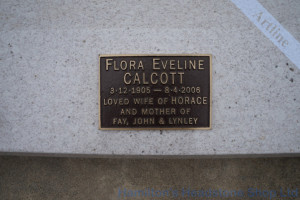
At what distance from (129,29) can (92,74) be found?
0.78 meters

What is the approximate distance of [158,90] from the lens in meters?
1.95

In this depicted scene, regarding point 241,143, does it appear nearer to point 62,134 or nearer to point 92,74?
point 92,74

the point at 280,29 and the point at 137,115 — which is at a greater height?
the point at 280,29

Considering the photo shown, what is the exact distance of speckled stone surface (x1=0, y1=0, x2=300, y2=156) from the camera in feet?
6.41

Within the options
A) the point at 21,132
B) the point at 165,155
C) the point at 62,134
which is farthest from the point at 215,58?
the point at 21,132

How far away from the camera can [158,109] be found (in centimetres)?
196

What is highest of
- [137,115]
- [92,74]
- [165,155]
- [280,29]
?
[280,29]

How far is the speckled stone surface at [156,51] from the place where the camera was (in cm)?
195

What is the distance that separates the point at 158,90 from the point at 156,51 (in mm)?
519

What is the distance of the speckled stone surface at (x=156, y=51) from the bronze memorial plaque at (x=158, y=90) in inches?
4.1

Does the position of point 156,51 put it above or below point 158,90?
above

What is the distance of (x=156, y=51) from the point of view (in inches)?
77.0

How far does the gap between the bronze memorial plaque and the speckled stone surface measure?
0.34 feet

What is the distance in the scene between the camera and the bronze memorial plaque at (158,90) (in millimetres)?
1945
